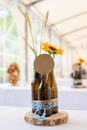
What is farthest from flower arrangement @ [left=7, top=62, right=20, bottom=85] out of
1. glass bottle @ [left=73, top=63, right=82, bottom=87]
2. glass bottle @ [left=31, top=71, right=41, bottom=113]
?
glass bottle @ [left=31, top=71, right=41, bottom=113]

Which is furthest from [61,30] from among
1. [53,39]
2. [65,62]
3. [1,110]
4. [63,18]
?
[1,110]

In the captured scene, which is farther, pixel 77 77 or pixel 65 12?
pixel 65 12

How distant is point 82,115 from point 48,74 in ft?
0.87

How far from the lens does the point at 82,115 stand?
1.09 m

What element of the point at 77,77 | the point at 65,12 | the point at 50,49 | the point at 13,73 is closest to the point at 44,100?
the point at 50,49

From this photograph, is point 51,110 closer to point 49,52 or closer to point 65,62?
point 49,52

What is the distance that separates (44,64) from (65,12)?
3.57 m

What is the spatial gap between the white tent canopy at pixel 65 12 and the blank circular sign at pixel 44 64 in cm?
286

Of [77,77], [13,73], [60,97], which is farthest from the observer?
[13,73]

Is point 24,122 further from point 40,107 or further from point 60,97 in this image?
point 60,97

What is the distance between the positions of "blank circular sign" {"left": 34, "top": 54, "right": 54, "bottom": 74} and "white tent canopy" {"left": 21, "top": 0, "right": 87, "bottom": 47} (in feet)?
9.37

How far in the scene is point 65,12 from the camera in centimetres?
438

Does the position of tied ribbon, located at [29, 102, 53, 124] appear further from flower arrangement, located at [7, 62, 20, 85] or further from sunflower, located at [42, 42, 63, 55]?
flower arrangement, located at [7, 62, 20, 85]

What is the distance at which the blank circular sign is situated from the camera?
965 millimetres
